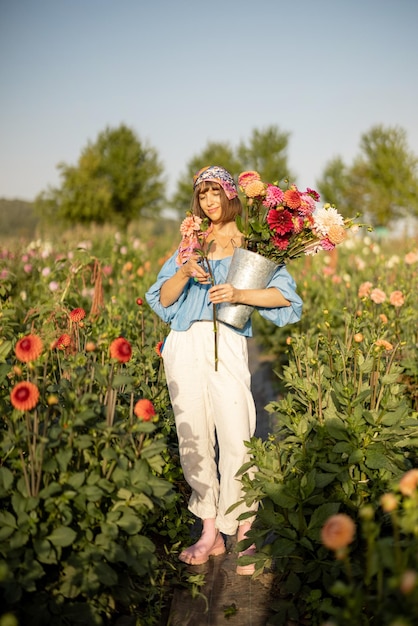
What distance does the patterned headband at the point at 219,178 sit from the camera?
2.83m

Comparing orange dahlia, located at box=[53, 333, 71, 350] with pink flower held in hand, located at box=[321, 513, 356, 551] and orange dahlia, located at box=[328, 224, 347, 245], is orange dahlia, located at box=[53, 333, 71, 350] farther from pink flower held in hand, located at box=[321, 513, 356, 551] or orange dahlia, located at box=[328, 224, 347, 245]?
pink flower held in hand, located at box=[321, 513, 356, 551]

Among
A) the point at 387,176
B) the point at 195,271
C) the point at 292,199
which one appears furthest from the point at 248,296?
the point at 387,176

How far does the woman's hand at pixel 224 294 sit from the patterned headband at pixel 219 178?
0.51 meters

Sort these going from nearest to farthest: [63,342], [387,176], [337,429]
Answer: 1. [337,429]
2. [63,342]
3. [387,176]

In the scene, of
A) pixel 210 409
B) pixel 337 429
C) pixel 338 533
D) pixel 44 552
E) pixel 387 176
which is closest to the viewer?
pixel 338 533

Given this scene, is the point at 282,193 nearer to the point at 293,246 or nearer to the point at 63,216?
the point at 293,246

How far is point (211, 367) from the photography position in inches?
110

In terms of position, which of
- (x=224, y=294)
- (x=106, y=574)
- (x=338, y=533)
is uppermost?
(x=224, y=294)

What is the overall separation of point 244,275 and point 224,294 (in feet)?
0.43

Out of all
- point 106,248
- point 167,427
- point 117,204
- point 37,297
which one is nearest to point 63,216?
point 117,204

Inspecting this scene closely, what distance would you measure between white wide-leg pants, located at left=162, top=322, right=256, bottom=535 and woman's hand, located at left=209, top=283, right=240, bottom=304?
0.24 metres

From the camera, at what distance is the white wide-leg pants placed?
2.75 metres

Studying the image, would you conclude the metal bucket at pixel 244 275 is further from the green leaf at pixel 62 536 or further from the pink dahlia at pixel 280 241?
the green leaf at pixel 62 536

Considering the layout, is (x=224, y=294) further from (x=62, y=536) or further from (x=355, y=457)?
(x=62, y=536)
